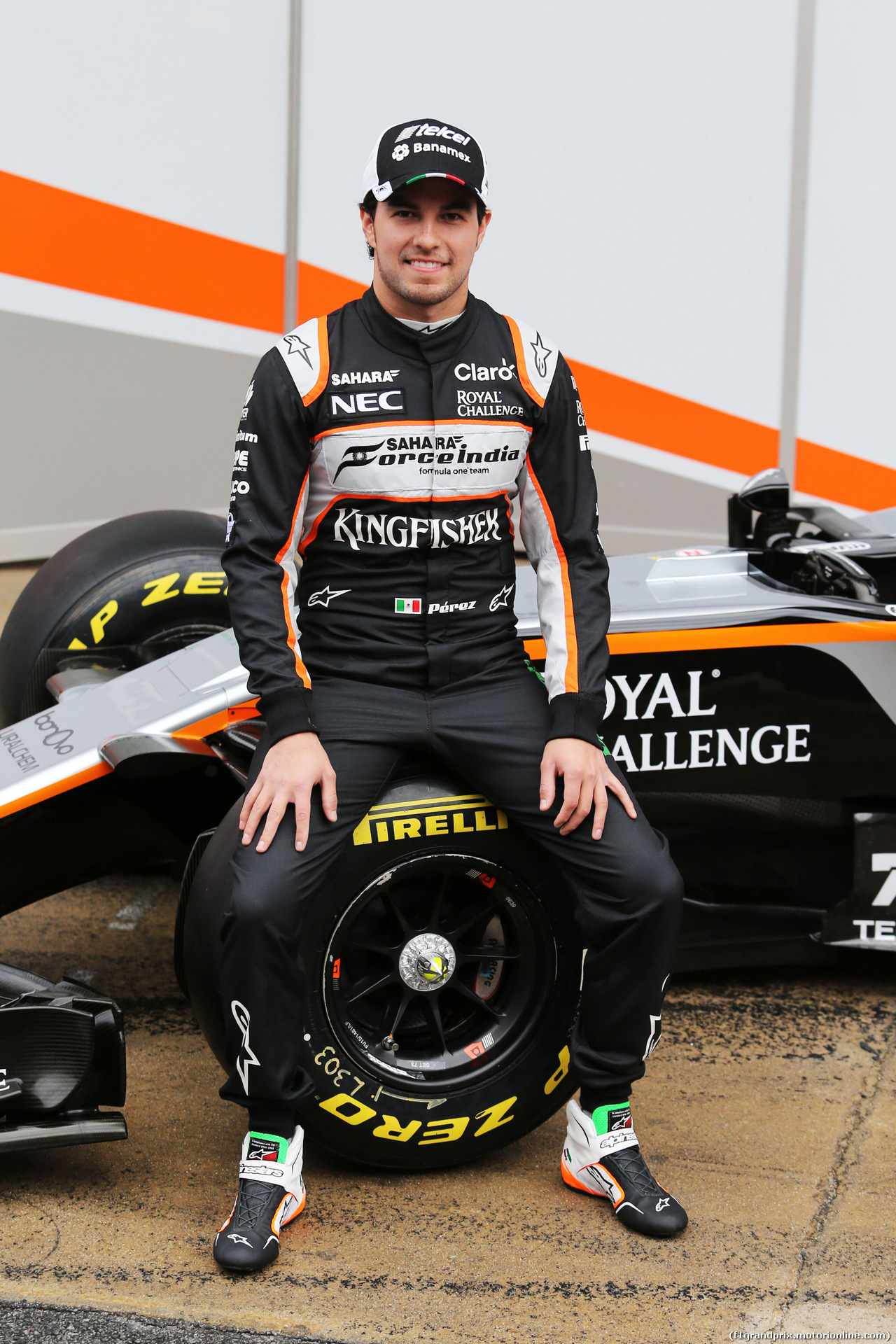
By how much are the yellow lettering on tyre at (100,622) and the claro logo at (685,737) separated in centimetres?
142

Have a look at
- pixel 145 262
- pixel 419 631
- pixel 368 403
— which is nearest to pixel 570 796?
pixel 419 631

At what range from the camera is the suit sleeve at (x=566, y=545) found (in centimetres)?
244

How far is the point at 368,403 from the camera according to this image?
7.63 ft

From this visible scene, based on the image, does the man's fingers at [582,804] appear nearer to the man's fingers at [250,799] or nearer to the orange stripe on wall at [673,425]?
the man's fingers at [250,799]

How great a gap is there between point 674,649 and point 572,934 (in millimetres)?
710

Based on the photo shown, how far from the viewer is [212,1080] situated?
2.75 meters

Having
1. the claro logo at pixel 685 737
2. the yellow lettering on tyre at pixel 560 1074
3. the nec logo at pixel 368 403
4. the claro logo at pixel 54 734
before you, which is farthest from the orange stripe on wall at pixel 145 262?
the yellow lettering on tyre at pixel 560 1074

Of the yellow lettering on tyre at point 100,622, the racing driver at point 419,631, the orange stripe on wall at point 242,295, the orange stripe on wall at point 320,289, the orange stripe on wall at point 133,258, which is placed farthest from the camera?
the orange stripe on wall at point 320,289

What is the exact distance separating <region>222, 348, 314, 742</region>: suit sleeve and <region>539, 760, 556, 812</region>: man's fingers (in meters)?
0.40

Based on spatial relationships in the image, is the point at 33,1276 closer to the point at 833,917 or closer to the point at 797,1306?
the point at 797,1306

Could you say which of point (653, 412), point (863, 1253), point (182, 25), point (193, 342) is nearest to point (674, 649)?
point (863, 1253)

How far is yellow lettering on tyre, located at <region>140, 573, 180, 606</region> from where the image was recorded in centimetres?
360

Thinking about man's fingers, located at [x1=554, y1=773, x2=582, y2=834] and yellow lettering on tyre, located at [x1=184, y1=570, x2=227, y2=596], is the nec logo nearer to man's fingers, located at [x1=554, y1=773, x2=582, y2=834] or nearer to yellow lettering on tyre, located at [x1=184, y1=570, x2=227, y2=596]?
man's fingers, located at [x1=554, y1=773, x2=582, y2=834]

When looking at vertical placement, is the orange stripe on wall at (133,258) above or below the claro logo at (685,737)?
above
